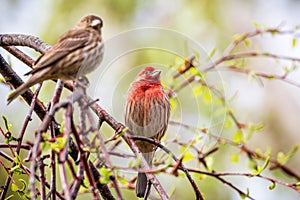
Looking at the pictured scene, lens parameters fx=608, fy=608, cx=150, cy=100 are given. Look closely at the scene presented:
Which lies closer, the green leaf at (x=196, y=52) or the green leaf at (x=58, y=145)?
the green leaf at (x=58, y=145)

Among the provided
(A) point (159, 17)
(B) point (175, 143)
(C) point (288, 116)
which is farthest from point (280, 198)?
(B) point (175, 143)

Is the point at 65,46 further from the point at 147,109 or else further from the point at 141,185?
the point at 141,185

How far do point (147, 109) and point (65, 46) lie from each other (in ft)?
2.89

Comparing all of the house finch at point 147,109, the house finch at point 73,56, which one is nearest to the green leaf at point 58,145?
the house finch at point 73,56

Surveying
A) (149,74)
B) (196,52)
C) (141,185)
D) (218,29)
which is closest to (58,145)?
(149,74)

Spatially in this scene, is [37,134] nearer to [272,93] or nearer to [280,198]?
[280,198]

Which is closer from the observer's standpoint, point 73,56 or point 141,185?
point 73,56

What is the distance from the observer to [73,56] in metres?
1.76

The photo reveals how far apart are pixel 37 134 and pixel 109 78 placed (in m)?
0.48

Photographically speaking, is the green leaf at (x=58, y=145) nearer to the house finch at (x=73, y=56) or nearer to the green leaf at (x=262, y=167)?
the house finch at (x=73, y=56)

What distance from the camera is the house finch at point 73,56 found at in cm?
169

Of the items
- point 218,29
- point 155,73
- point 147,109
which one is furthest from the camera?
point 218,29

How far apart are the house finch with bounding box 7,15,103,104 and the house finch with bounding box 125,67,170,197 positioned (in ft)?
1.45

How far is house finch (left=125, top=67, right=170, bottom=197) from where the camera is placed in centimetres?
227
